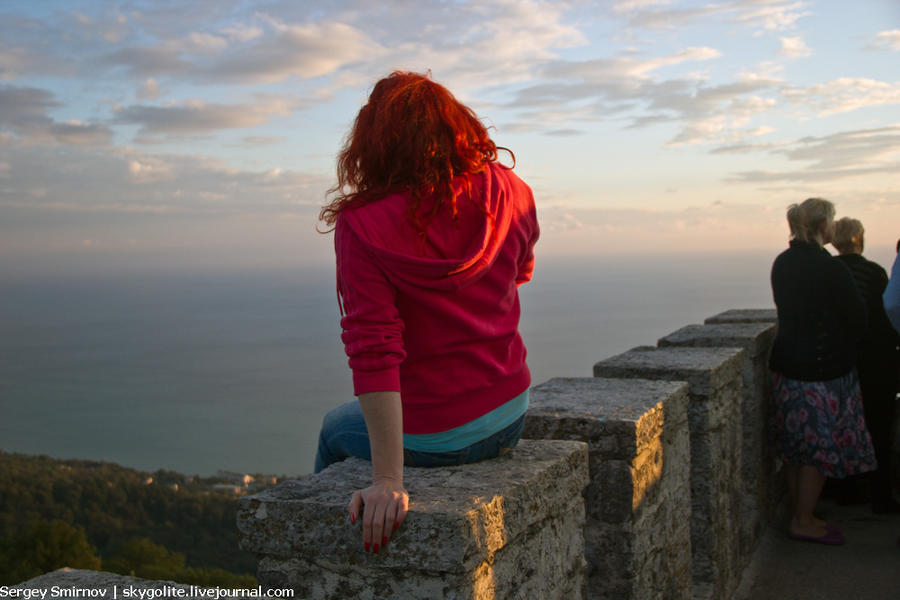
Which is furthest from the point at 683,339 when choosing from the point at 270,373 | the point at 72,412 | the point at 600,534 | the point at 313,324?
the point at 313,324

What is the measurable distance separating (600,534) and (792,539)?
248 centimetres

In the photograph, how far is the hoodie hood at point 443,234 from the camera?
1606 mm

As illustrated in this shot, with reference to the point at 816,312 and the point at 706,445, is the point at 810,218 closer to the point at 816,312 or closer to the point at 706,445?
the point at 816,312

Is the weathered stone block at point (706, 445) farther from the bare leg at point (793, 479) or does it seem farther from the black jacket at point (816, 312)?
the bare leg at point (793, 479)

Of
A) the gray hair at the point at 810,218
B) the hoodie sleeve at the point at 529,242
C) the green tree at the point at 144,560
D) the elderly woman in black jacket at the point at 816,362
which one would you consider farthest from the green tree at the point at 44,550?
the hoodie sleeve at the point at 529,242

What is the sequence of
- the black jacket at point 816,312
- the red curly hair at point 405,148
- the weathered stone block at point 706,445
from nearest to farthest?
the red curly hair at point 405,148, the weathered stone block at point 706,445, the black jacket at point 816,312

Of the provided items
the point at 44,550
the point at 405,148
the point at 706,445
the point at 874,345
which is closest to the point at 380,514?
the point at 405,148

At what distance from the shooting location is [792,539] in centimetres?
414

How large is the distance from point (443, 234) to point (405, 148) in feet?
0.69

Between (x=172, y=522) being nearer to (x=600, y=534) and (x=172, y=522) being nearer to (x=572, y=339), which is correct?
(x=600, y=534)

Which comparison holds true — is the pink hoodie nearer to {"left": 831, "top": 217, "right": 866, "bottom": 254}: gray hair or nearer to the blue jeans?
the blue jeans

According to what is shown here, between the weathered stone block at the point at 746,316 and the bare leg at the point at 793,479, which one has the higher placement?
the weathered stone block at the point at 746,316

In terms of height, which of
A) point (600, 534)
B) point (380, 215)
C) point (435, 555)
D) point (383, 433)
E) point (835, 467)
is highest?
point (380, 215)

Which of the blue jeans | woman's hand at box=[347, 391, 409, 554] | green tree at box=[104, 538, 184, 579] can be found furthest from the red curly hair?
green tree at box=[104, 538, 184, 579]
